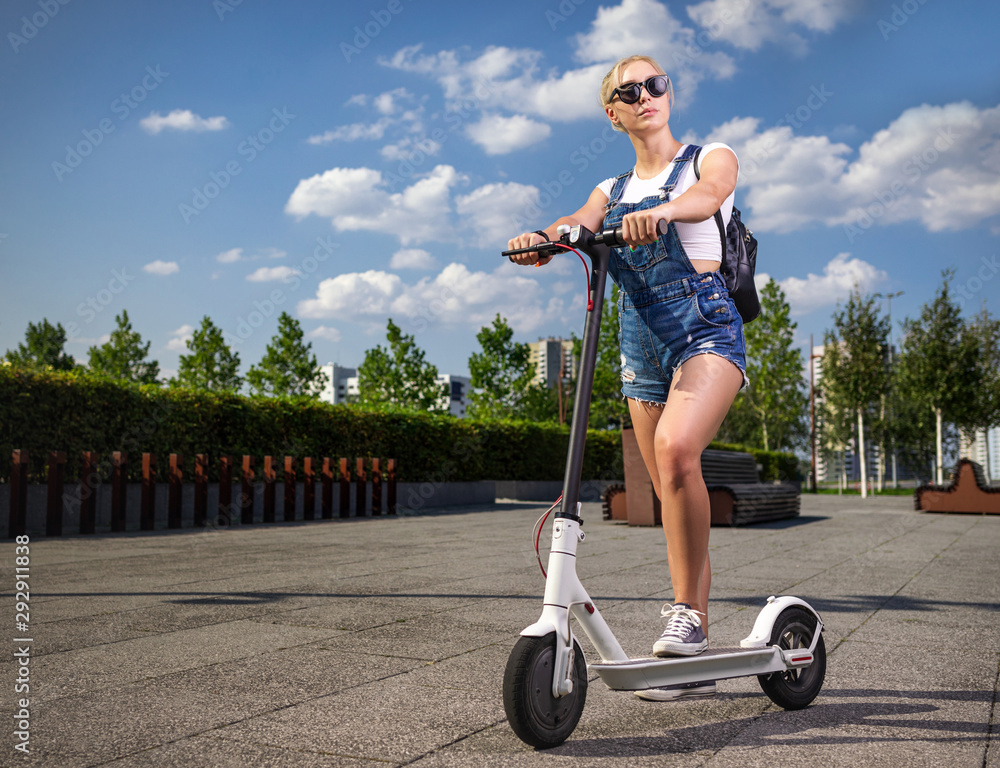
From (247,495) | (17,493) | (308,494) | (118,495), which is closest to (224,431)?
(247,495)

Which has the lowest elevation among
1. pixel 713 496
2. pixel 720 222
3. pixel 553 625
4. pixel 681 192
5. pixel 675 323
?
pixel 713 496

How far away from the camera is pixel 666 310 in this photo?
2723mm

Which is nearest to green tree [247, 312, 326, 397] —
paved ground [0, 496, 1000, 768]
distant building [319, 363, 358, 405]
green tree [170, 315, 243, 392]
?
green tree [170, 315, 243, 392]

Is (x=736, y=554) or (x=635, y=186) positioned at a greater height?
(x=635, y=186)

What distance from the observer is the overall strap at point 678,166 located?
2816 mm

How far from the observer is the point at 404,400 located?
117 ft

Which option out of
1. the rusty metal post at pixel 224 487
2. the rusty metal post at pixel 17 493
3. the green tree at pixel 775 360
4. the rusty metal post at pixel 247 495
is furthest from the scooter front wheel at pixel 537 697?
the green tree at pixel 775 360

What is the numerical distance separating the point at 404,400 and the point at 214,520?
2350cm

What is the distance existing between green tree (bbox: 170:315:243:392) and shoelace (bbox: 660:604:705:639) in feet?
117

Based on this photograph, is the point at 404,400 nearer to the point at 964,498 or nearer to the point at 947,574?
the point at 964,498

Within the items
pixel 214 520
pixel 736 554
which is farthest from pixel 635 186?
pixel 214 520

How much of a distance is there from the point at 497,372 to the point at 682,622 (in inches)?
1237

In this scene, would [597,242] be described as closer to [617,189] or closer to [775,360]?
Answer: [617,189]

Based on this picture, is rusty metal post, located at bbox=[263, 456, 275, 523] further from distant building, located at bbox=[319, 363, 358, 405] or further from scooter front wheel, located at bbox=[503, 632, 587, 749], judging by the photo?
distant building, located at bbox=[319, 363, 358, 405]
